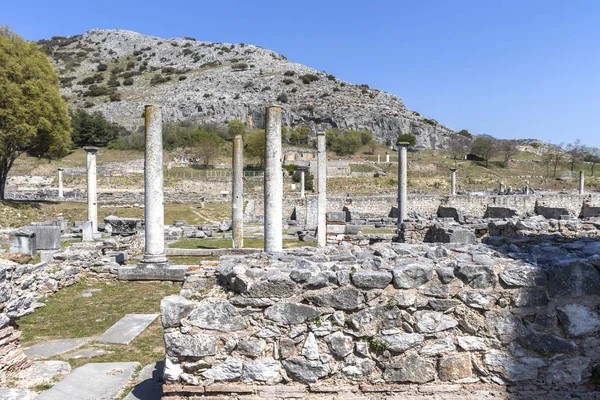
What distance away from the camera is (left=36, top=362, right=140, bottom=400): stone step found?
5.08m

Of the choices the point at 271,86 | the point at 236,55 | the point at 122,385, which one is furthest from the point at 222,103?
the point at 122,385

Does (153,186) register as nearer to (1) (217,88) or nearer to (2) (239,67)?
(1) (217,88)

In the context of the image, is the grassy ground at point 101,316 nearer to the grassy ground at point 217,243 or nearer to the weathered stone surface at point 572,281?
the weathered stone surface at point 572,281

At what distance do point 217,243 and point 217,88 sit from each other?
101536 millimetres

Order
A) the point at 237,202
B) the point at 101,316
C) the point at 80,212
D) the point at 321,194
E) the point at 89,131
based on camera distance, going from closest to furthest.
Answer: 1. the point at 101,316
2. the point at 321,194
3. the point at 237,202
4. the point at 80,212
5. the point at 89,131

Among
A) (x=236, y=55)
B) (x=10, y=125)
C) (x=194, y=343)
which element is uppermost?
(x=236, y=55)

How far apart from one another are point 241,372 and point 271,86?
11701 cm

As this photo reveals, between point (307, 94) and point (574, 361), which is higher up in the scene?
point (307, 94)

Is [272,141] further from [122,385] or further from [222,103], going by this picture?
[222,103]

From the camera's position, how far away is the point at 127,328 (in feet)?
25.5

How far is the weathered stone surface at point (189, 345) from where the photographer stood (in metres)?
4.43

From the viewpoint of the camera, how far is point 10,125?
26344mm

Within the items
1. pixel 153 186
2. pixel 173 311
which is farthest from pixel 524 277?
pixel 153 186

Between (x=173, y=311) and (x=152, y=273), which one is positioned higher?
(x=173, y=311)
